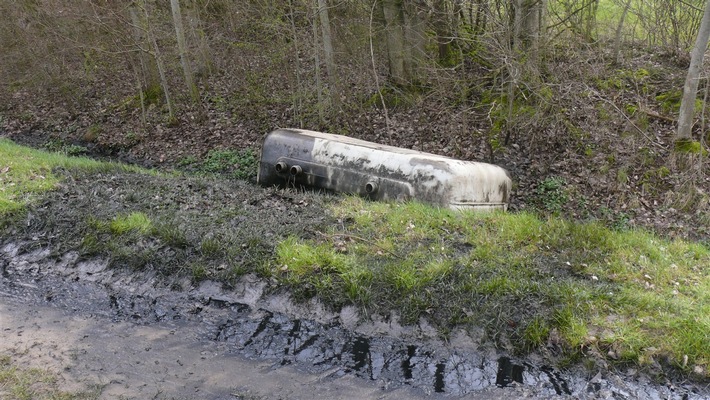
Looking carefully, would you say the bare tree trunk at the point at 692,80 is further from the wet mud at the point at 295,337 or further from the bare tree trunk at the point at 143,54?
the bare tree trunk at the point at 143,54

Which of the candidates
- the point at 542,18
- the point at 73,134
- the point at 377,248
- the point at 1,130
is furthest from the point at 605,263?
the point at 1,130

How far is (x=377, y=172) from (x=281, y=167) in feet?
6.10

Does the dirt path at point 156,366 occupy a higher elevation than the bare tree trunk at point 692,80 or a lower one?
lower

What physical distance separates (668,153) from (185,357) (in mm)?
9534

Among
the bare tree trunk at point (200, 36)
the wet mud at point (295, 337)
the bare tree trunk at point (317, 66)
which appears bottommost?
the wet mud at point (295, 337)

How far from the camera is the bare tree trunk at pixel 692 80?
31.1 feet

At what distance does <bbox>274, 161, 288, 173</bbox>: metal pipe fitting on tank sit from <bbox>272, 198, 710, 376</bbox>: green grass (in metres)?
2.42

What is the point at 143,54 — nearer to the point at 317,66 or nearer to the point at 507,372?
the point at 317,66

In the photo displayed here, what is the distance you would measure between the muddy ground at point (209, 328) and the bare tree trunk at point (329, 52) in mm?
6069

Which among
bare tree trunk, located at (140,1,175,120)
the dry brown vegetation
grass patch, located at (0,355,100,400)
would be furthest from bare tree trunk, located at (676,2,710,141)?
bare tree trunk, located at (140,1,175,120)

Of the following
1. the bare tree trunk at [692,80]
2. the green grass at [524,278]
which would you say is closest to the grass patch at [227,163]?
the green grass at [524,278]

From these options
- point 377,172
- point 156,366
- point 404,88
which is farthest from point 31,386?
point 404,88

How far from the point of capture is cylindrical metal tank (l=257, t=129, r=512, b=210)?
324 inches

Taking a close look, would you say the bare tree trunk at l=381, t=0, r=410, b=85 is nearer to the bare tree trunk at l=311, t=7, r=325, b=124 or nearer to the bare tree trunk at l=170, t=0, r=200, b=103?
the bare tree trunk at l=311, t=7, r=325, b=124
